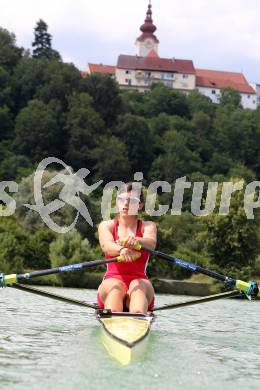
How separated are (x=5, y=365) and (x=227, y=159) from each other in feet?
402

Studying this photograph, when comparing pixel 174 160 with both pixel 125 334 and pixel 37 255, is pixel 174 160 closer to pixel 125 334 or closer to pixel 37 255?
pixel 37 255

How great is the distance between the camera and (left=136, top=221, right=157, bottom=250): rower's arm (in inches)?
442

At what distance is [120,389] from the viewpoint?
6.95 m

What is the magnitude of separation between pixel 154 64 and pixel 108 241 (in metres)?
177

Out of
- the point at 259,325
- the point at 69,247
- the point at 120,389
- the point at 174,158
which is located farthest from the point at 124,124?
the point at 120,389

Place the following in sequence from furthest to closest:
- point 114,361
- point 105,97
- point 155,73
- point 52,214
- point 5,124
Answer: point 155,73, point 105,97, point 5,124, point 52,214, point 114,361

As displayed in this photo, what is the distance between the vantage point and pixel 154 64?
185000mm

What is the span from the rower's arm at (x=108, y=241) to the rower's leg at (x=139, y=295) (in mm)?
558

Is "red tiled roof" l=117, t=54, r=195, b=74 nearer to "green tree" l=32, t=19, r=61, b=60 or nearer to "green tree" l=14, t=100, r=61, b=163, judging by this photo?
"green tree" l=32, t=19, r=61, b=60

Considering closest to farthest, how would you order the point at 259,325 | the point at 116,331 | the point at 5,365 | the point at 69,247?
1. the point at 5,365
2. the point at 116,331
3. the point at 259,325
4. the point at 69,247

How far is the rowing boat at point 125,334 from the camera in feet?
27.5

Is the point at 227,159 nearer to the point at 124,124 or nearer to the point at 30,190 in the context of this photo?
the point at 124,124

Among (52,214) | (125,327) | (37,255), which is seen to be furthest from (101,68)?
(125,327)

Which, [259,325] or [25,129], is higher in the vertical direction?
[25,129]
